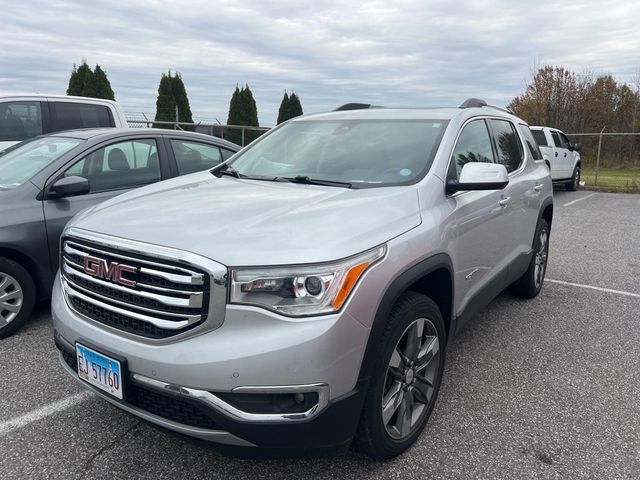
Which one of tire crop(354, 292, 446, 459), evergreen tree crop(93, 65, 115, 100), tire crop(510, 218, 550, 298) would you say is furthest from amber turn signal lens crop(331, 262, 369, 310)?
evergreen tree crop(93, 65, 115, 100)

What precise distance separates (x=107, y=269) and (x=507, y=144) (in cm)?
343

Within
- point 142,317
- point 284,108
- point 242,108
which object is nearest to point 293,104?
point 284,108

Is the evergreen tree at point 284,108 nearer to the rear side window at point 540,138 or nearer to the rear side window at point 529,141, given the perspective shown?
the rear side window at point 540,138

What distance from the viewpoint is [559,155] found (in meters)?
14.6

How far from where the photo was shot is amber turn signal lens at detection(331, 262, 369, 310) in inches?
80.3

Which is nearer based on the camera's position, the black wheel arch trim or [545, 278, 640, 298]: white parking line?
the black wheel arch trim

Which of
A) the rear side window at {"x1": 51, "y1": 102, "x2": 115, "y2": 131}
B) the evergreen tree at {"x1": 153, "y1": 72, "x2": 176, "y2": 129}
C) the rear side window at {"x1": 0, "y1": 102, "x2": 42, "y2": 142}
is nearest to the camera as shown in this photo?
the rear side window at {"x1": 0, "y1": 102, "x2": 42, "y2": 142}

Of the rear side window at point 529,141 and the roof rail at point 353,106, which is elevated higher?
the roof rail at point 353,106

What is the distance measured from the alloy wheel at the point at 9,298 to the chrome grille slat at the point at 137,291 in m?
1.75

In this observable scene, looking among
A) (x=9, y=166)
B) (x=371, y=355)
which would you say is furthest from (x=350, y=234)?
(x=9, y=166)

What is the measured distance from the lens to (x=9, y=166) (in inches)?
179

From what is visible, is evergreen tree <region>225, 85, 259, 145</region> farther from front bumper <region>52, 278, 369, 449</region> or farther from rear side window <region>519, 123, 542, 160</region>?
front bumper <region>52, 278, 369, 449</region>

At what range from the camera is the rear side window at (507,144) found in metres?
4.14

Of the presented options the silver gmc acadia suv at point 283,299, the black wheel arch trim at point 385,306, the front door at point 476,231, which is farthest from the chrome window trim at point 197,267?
the front door at point 476,231
